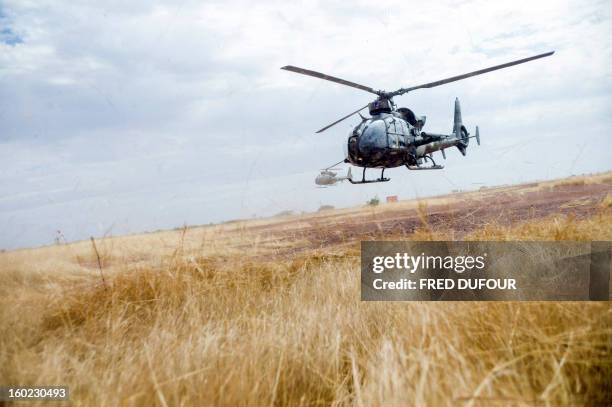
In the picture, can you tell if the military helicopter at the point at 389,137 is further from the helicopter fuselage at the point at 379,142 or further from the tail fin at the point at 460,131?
the tail fin at the point at 460,131

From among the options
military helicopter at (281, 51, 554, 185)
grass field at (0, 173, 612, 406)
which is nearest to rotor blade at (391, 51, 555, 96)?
military helicopter at (281, 51, 554, 185)

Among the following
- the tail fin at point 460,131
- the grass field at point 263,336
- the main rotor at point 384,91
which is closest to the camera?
the grass field at point 263,336

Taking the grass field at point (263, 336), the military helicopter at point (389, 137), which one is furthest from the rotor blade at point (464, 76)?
the grass field at point (263, 336)

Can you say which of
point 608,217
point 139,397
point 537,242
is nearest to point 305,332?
point 139,397

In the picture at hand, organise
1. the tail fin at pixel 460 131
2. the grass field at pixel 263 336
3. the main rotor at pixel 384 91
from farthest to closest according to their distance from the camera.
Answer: the tail fin at pixel 460 131 → the main rotor at pixel 384 91 → the grass field at pixel 263 336

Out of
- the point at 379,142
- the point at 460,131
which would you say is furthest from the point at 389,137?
the point at 460,131

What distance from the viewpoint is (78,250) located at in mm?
3445

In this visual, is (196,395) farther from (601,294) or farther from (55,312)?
(601,294)

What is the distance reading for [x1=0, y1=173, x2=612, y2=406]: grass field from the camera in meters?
1.52

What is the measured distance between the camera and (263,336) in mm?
2113

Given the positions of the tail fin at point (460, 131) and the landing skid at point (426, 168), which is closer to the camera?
the landing skid at point (426, 168)

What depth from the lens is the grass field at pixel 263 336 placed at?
59.9 inches

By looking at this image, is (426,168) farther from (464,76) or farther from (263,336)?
(263,336)

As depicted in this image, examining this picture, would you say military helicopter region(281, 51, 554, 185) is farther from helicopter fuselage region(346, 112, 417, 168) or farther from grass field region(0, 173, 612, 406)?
grass field region(0, 173, 612, 406)
